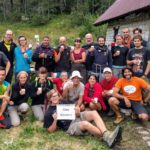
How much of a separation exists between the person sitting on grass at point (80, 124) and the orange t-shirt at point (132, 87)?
1.19 meters

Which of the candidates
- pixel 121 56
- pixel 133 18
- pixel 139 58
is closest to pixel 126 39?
pixel 121 56

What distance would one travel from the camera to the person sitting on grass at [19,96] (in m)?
7.49

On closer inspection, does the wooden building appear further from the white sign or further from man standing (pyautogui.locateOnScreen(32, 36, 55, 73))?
the white sign

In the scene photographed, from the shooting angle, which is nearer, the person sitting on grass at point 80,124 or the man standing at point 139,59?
the person sitting on grass at point 80,124

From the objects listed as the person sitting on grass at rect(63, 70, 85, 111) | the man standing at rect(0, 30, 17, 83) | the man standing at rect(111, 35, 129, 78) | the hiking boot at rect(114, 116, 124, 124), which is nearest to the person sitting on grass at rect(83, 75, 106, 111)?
the person sitting on grass at rect(63, 70, 85, 111)

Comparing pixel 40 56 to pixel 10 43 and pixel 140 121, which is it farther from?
pixel 140 121

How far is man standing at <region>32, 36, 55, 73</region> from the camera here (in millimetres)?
8383

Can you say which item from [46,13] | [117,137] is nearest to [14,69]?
[117,137]

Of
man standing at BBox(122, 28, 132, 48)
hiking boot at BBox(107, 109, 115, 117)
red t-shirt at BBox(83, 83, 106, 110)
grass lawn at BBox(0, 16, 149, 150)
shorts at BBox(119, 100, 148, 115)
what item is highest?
man standing at BBox(122, 28, 132, 48)

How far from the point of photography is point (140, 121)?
773 centimetres

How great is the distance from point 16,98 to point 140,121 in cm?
287

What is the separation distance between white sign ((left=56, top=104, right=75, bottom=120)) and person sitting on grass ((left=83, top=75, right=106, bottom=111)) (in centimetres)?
97

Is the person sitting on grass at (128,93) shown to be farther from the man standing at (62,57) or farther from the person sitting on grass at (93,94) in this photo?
the man standing at (62,57)

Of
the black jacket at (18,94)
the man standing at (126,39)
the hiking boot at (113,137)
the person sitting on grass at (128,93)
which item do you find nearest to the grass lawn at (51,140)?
the hiking boot at (113,137)
